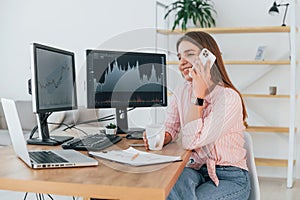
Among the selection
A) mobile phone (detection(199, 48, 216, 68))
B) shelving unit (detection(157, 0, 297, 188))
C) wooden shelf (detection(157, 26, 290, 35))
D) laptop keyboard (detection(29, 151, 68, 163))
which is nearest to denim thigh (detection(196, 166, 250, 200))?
mobile phone (detection(199, 48, 216, 68))

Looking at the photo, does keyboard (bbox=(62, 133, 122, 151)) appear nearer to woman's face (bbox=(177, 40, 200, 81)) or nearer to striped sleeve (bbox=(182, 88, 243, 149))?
striped sleeve (bbox=(182, 88, 243, 149))

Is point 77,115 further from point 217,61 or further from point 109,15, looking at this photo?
point 217,61

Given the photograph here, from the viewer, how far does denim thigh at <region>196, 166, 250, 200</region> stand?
159 centimetres

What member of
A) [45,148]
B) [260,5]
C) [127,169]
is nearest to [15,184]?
[127,169]

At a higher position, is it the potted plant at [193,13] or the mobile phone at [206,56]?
the potted plant at [193,13]

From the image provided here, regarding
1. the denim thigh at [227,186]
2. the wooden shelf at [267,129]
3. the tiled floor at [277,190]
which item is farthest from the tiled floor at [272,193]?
the denim thigh at [227,186]

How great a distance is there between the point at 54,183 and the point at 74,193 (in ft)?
0.22

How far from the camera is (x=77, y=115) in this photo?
154 inches

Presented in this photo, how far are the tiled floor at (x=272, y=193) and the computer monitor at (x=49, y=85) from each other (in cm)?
127

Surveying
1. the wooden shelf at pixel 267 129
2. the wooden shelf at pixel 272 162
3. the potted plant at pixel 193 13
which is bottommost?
the wooden shelf at pixel 272 162

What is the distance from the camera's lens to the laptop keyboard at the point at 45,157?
1353 mm

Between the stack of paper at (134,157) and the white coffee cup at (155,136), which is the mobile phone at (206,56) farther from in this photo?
the stack of paper at (134,157)

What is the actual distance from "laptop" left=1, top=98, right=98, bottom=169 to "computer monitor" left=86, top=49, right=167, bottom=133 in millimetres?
600

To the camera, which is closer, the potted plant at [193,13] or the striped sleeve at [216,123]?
the striped sleeve at [216,123]
